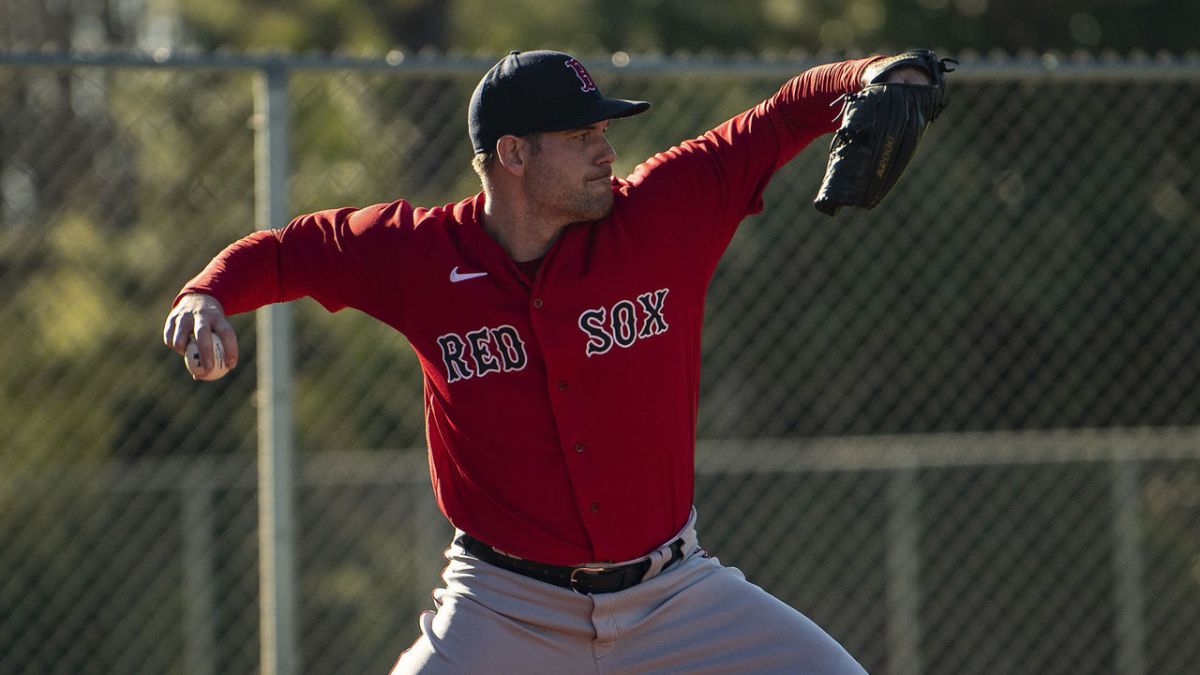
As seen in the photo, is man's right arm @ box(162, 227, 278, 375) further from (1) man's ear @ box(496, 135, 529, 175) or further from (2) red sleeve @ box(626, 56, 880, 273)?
(2) red sleeve @ box(626, 56, 880, 273)

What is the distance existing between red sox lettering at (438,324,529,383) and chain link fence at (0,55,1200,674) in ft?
7.50

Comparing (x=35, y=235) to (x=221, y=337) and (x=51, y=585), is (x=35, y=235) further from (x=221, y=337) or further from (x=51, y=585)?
(x=221, y=337)

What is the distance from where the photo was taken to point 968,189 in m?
6.54

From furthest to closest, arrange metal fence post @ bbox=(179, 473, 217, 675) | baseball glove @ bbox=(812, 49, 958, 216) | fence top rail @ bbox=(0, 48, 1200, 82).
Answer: metal fence post @ bbox=(179, 473, 217, 675) < fence top rail @ bbox=(0, 48, 1200, 82) < baseball glove @ bbox=(812, 49, 958, 216)

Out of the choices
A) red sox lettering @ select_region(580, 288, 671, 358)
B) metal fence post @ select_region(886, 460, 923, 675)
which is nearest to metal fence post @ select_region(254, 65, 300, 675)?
red sox lettering @ select_region(580, 288, 671, 358)

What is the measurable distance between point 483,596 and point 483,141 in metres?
1.06

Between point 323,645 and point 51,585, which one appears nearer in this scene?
point 51,585

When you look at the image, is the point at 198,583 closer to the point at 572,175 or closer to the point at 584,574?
the point at 584,574

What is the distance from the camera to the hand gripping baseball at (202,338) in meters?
3.05

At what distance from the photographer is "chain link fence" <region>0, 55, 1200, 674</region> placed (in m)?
6.12

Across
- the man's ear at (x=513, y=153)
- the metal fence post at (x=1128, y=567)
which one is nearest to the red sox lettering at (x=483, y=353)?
the man's ear at (x=513, y=153)

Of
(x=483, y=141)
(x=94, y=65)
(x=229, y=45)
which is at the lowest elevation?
(x=483, y=141)

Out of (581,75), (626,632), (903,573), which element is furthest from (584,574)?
(903,573)

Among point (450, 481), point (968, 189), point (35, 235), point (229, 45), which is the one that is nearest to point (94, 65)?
point (450, 481)
